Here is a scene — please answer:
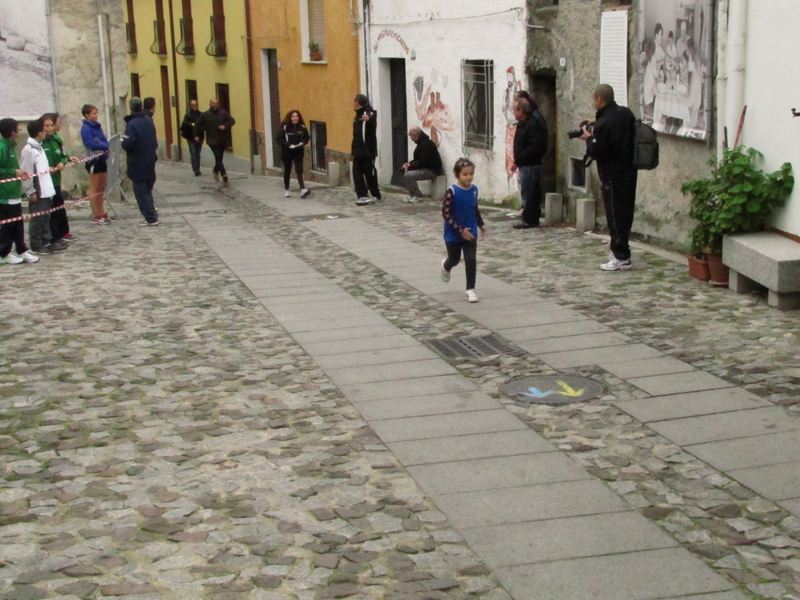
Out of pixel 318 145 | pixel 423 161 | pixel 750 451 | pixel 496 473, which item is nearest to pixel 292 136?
pixel 423 161

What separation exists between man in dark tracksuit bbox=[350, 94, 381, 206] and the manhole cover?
10914 mm

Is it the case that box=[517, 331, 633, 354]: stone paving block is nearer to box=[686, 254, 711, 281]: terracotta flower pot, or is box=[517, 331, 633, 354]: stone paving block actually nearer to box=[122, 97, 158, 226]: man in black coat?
box=[686, 254, 711, 281]: terracotta flower pot

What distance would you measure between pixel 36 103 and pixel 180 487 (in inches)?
506

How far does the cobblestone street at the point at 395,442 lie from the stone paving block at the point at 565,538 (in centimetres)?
1

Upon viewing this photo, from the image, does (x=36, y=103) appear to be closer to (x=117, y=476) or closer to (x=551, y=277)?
(x=551, y=277)

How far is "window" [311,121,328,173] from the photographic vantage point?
22.9 m

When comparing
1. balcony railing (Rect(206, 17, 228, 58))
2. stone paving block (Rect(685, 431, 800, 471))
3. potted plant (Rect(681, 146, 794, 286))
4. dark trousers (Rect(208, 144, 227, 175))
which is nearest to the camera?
stone paving block (Rect(685, 431, 800, 471))

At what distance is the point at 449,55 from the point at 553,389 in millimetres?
11304

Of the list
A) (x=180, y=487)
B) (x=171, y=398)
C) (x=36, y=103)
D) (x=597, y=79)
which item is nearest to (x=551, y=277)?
(x=597, y=79)

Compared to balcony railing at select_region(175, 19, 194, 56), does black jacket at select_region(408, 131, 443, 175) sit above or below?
below

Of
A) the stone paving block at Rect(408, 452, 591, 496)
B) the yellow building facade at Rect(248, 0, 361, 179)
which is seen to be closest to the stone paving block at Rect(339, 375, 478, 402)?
the stone paving block at Rect(408, 452, 591, 496)

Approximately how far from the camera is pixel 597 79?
13.0m

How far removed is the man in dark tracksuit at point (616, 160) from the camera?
1028 cm

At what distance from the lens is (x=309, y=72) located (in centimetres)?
2283
